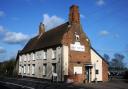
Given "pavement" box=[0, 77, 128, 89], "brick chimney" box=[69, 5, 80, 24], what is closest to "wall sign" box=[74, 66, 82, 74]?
"pavement" box=[0, 77, 128, 89]

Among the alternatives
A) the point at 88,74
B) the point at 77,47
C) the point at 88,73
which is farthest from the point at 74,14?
the point at 88,74

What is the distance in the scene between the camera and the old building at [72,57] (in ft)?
132

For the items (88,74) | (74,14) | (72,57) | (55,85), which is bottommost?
(55,85)

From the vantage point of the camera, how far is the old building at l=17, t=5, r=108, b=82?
4033 cm

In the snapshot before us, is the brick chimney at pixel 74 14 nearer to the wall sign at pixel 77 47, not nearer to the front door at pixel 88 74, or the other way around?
the wall sign at pixel 77 47

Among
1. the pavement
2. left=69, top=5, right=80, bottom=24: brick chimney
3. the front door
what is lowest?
the pavement

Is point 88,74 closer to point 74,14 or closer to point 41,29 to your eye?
point 74,14

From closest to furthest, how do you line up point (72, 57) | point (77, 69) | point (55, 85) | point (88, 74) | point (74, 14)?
1. point (55, 85)
2. point (72, 57)
3. point (77, 69)
4. point (74, 14)
5. point (88, 74)

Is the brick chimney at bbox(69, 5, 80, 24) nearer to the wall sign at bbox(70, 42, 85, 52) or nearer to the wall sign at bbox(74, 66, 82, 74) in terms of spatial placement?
the wall sign at bbox(70, 42, 85, 52)

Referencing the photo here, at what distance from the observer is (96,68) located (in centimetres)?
4400

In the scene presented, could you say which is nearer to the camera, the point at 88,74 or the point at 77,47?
the point at 77,47

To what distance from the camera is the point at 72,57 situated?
41094 mm

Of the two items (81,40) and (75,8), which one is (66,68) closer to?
(81,40)

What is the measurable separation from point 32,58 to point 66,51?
15.5 metres
